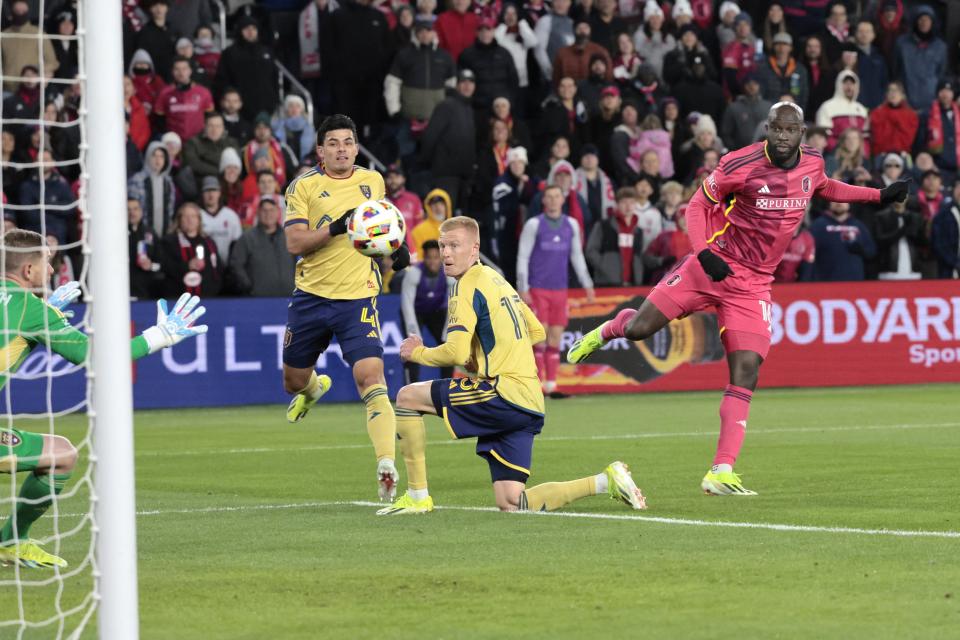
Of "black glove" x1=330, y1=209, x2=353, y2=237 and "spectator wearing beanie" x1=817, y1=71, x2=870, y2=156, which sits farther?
"spectator wearing beanie" x1=817, y1=71, x2=870, y2=156

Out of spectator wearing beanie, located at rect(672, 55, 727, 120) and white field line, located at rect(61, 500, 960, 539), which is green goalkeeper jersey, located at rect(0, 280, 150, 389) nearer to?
white field line, located at rect(61, 500, 960, 539)

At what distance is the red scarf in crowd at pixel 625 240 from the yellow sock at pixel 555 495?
13.1 meters

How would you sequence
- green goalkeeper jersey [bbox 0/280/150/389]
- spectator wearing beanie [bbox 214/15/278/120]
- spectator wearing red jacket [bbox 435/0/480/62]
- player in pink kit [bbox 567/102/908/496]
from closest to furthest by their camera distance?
green goalkeeper jersey [bbox 0/280/150/389]
player in pink kit [bbox 567/102/908/496]
spectator wearing beanie [bbox 214/15/278/120]
spectator wearing red jacket [bbox 435/0/480/62]

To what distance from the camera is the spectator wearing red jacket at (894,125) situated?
2630 centimetres

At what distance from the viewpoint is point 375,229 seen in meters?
11.0

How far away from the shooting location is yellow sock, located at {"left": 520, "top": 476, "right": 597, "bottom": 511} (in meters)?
10.2

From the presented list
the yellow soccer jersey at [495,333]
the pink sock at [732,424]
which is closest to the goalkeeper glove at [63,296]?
the yellow soccer jersey at [495,333]

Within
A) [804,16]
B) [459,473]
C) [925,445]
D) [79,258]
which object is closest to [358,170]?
[459,473]

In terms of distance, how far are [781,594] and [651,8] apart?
802 inches

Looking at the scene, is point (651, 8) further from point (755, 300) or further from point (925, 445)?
point (755, 300)

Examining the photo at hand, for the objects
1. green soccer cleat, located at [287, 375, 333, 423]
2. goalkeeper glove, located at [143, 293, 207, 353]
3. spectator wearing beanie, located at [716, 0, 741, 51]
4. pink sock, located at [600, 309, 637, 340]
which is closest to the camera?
goalkeeper glove, located at [143, 293, 207, 353]

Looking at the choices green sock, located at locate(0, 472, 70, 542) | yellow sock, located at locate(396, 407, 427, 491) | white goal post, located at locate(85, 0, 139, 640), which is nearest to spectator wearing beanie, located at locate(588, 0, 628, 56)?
yellow sock, located at locate(396, 407, 427, 491)

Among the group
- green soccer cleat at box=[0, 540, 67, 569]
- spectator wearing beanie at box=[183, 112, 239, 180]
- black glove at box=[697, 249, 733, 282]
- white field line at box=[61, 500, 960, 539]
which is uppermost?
spectator wearing beanie at box=[183, 112, 239, 180]

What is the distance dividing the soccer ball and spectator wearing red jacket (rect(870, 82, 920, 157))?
652 inches
